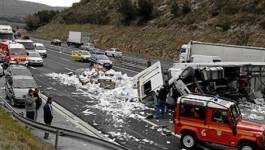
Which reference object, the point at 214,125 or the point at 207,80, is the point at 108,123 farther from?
the point at 207,80

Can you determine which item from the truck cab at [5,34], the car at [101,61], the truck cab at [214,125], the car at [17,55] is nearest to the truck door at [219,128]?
the truck cab at [214,125]

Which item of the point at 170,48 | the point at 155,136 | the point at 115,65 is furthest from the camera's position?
the point at 170,48

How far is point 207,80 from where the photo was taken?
29578 mm

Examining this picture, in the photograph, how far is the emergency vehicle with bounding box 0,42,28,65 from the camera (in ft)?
150

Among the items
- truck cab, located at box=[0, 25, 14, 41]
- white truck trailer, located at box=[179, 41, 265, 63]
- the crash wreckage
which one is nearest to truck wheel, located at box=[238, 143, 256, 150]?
the crash wreckage

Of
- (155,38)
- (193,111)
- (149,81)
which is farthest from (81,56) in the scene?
(193,111)

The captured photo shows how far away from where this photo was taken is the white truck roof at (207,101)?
61.3 feet

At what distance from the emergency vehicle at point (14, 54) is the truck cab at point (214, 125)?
28.5m

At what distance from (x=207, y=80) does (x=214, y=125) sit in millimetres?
11066

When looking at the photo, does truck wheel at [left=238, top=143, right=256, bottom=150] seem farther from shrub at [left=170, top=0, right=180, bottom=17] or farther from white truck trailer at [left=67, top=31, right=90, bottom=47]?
white truck trailer at [left=67, top=31, right=90, bottom=47]

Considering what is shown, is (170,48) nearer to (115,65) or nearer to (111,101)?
(115,65)

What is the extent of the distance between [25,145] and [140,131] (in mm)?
9805

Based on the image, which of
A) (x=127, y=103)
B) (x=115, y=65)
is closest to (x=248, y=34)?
(x=115, y=65)

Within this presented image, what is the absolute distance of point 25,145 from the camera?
13406 millimetres
